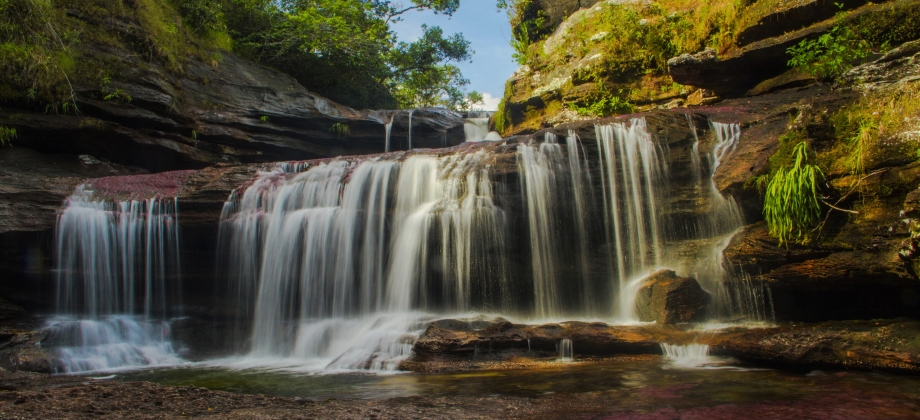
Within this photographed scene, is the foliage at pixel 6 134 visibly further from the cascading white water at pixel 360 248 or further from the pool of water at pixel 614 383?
the pool of water at pixel 614 383

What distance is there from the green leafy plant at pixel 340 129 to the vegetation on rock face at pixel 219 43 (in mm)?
4200

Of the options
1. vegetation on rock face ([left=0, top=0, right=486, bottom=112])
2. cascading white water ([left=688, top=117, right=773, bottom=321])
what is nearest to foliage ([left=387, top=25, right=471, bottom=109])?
vegetation on rock face ([left=0, top=0, right=486, bottom=112])

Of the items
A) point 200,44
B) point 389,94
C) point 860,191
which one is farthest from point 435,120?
point 860,191

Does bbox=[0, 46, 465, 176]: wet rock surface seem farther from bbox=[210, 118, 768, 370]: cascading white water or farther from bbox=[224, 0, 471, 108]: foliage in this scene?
bbox=[210, 118, 768, 370]: cascading white water

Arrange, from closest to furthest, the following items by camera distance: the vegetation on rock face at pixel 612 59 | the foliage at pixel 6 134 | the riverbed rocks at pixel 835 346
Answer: the riverbed rocks at pixel 835 346, the foliage at pixel 6 134, the vegetation on rock face at pixel 612 59

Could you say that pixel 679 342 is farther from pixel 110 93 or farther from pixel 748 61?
pixel 110 93

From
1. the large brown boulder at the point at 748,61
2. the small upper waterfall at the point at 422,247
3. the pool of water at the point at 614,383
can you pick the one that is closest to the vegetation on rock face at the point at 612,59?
the large brown boulder at the point at 748,61

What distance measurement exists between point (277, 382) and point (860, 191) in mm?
8572

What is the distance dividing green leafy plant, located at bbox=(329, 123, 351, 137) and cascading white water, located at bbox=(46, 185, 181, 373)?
674 cm

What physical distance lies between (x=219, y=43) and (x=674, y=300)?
17761 mm

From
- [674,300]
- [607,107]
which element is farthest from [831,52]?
[607,107]

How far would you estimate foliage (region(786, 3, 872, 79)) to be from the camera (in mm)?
9539

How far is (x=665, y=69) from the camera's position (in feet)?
49.2

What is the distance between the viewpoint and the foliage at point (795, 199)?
741 centimetres
